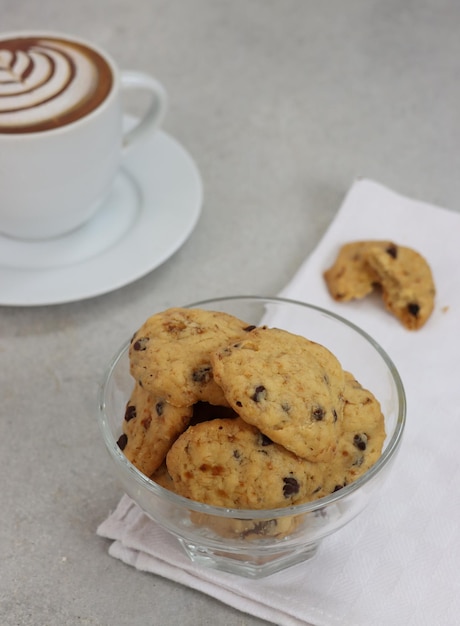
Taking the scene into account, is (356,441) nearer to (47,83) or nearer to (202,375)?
(202,375)

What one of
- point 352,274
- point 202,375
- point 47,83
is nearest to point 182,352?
point 202,375

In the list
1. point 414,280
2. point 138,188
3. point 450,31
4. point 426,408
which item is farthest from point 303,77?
point 426,408

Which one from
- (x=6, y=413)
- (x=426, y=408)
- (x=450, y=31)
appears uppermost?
(x=450, y=31)

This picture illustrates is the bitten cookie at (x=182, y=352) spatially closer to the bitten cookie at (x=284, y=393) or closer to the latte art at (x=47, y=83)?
the bitten cookie at (x=284, y=393)

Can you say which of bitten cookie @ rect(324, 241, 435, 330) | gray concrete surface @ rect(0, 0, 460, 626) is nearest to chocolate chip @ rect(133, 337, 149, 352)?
gray concrete surface @ rect(0, 0, 460, 626)

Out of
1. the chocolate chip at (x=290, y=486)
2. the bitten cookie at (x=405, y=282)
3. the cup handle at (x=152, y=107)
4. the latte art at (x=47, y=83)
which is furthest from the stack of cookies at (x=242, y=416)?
the cup handle at (x=152, y=107)

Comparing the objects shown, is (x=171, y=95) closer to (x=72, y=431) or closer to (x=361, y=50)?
(x=361, y=50)

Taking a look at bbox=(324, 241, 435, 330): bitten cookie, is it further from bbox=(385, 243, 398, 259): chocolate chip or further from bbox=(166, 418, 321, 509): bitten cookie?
bbox=(166, 418, 321, 509): bitten cookie
